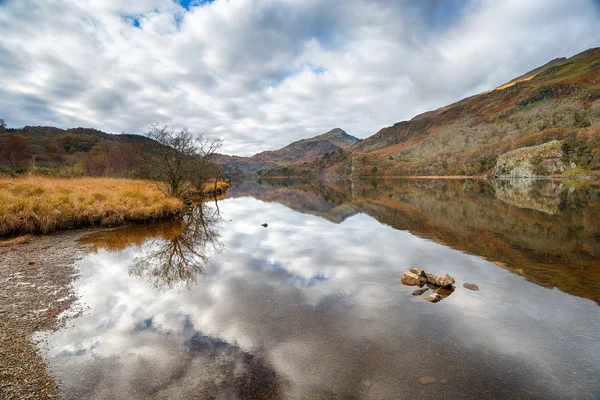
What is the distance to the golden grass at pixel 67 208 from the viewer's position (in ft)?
49.5

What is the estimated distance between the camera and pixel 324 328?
6.70 meters

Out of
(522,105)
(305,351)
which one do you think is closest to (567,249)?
(305,351)

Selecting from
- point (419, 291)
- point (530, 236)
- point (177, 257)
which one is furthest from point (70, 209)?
point (530, 236)

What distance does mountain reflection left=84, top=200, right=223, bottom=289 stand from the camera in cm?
1054

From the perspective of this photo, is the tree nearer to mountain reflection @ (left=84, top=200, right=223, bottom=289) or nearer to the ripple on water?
mountain reflection @ (left=84, top=200, right=223, bottom=289)

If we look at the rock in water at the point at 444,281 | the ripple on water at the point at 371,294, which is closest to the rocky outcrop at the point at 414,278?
the rock in water at the point at 444,281

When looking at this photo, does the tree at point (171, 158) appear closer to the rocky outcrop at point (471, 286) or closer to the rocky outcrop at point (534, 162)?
the rocky outcrop at point (471, 286)

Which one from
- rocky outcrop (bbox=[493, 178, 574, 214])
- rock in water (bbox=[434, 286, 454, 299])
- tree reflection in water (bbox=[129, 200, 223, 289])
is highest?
tree reflection in water (bbox=[129, 200, 223, 289])

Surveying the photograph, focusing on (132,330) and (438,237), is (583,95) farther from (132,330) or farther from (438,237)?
(132,330)

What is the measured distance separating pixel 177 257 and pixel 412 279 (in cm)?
1009

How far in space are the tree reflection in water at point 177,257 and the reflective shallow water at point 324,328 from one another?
102mm

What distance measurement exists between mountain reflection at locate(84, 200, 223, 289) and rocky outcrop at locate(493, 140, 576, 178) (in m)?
136

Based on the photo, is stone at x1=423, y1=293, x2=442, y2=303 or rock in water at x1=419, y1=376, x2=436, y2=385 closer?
rock in water at x1=419, y1=376, x2=436, y2=385

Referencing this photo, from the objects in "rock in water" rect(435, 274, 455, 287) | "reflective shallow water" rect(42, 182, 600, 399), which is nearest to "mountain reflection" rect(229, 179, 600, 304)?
"reflective shallow water" rect(42, 182, 600, 399)
